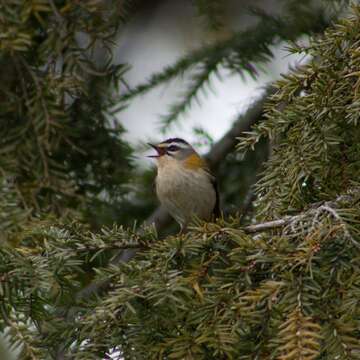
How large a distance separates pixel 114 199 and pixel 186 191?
74 centimetres

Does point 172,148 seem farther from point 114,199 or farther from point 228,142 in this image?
point 114,199

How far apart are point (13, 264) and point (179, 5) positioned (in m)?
5.10

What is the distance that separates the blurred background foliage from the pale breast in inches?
20.7

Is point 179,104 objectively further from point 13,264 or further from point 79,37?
point 13,264

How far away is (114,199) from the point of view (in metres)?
4.74

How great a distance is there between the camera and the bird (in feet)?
17.0

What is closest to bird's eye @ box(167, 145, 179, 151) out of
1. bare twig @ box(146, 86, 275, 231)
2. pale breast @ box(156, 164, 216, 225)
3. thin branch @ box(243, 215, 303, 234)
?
pale breast @ box(156, 164, 216, 225)

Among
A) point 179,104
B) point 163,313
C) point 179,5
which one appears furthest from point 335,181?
point 179,5

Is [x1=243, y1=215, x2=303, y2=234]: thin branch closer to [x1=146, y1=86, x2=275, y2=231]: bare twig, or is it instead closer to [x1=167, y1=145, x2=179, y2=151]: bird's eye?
[x1=146, y1=86, x2=275, y2=231]: bare twig

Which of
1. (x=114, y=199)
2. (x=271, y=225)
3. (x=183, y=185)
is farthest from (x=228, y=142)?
(x=271, y=225)

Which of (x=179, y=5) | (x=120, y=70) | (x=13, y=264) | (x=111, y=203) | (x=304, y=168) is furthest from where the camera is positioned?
(x=179, y=5)

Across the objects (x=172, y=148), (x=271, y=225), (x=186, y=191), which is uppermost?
(x=271, y=225)

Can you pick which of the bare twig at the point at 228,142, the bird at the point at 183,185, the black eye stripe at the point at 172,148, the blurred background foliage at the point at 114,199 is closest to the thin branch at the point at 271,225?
A: the blurred background foliage at the point at 114,199

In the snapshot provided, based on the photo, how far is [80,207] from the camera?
4.27 meters
